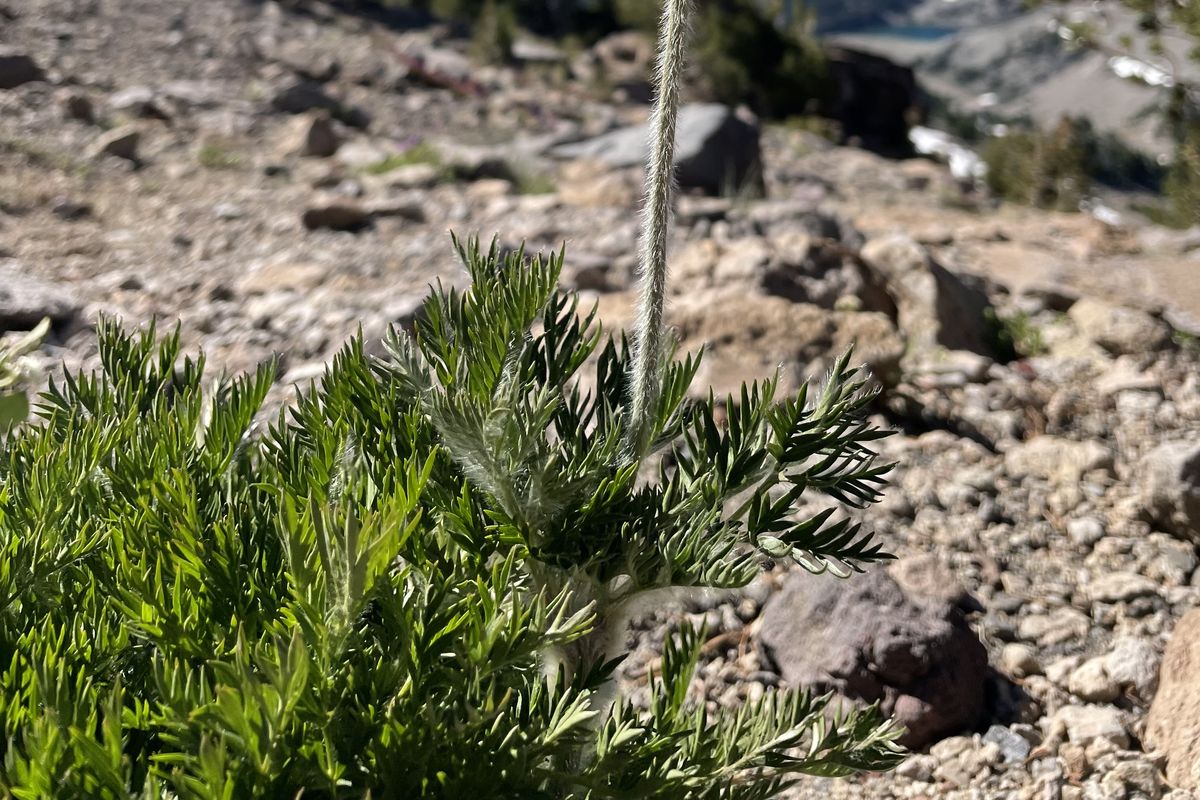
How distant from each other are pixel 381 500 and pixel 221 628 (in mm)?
298

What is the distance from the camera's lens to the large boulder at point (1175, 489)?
328 cm

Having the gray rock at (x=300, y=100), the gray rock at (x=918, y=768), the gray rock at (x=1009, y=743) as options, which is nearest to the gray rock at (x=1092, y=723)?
the gray rock at (x=1009, y=743)

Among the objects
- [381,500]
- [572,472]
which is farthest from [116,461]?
[572,472]

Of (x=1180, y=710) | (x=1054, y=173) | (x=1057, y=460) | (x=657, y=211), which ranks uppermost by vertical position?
(x=657, y=211)

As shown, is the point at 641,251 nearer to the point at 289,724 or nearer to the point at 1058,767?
the point at 289,724

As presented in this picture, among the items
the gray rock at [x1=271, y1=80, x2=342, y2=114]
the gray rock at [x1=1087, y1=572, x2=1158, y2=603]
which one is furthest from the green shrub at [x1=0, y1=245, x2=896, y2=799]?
the gray rock at [x1=271, y1=80, x2=342, y2=114]

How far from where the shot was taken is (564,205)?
6789 millimetres

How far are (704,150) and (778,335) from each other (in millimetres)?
4804

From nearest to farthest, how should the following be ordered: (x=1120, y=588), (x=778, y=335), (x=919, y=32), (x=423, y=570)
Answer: (x=423, y=570) → (x=1120, y=588) → (x=778, y=335) → (x=919, y=32)

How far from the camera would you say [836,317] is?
14.0 ft

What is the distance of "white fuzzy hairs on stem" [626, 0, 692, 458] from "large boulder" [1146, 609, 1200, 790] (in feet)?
4.97

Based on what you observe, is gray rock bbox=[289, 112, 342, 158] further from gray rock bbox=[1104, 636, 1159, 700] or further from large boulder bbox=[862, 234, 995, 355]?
gray rock bbox=[1104, 636, 1159, 700]

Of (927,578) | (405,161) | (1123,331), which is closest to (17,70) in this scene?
(405,161)

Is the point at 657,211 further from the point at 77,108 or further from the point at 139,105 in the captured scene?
the point at 139,105
